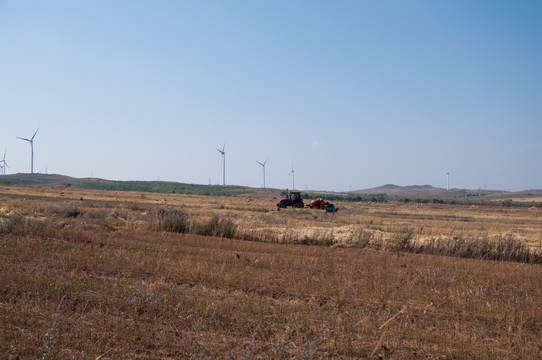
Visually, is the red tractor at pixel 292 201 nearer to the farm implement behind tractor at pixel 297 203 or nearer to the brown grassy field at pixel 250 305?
the farm implement behind tractor at pixel 297 203

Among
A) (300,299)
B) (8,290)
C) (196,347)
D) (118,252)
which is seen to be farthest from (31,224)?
(196,347)

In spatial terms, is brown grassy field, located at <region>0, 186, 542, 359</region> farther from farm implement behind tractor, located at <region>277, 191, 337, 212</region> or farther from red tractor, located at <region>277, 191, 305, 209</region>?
red tractor, located at <region>277, 191, 305, 209</region>

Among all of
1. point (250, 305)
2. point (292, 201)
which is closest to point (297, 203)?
point (292, 201)

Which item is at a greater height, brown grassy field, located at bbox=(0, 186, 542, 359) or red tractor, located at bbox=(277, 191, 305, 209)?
red tractor, located at bbox=(277, 191, 305, 209)

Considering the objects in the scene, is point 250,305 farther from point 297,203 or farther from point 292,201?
point 297,203

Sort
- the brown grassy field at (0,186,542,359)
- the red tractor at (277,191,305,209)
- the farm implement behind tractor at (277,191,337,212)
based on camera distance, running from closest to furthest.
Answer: the brown grassy field at (0,186,542,359)
the farm implement behind tractor at (277,191,337,212)
the red tractor at (277,191,305,209)

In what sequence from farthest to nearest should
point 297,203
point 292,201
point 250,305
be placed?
point 297,203 < point 292,201 < point 250,305

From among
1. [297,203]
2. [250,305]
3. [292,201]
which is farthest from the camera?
[297,203]

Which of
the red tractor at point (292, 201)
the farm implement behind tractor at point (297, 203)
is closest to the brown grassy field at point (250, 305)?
the farm implement behind tractor at point (297, 203)

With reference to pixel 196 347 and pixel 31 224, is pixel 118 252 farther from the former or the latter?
pixel 196 347

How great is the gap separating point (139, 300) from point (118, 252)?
5.45m

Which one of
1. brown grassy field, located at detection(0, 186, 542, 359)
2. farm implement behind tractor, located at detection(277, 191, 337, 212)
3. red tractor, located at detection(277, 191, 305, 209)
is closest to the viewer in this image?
brown grassy field, located at detection(0, 186, 542, 359)

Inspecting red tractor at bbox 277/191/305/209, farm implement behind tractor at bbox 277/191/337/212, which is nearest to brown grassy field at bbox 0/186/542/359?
farm implement behind tractor at bbox 277/191/337/212

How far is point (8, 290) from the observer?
340 inches
